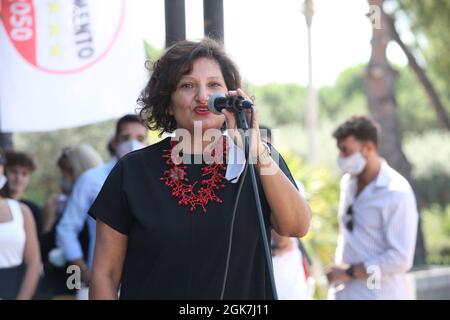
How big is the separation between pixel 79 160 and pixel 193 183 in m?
3.94

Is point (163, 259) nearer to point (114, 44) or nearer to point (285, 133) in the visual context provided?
point (114, 44)

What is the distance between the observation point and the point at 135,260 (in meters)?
3.16

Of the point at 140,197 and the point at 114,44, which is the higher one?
the point at 114,44

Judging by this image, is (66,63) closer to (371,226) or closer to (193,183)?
(371,226)

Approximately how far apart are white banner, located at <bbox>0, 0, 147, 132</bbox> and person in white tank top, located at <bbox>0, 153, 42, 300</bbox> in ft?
1.43

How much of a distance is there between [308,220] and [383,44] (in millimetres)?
11188

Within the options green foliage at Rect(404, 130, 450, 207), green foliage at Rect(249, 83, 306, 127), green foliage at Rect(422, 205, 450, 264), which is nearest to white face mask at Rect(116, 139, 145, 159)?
green foliage at Rect(422, 205, 450, 264)

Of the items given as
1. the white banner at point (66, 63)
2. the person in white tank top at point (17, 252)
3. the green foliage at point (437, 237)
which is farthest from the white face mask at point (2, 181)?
the green foliage at point (437, 237)

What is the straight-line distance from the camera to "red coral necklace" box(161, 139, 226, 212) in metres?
3.14

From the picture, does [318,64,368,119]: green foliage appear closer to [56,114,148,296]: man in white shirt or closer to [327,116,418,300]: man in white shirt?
[56,114,148,296]: man in white shirt

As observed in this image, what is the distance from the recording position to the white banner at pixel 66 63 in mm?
5523

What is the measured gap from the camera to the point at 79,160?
698cm

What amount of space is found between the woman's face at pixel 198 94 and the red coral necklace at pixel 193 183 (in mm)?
103
